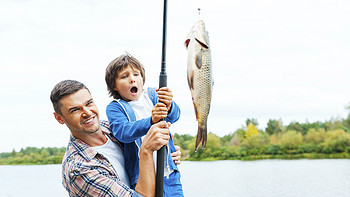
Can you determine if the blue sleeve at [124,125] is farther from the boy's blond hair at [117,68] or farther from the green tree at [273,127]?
the green tree at [273,127]

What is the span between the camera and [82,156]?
233 cm

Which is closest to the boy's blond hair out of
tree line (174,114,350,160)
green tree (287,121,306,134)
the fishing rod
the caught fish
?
the fishing rod

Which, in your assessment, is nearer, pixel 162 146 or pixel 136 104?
pixel 162 146

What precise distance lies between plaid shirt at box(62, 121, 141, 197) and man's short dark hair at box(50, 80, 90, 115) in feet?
0.96

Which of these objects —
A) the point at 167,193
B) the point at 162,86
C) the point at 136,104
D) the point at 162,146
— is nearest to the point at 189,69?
the point at 162,86

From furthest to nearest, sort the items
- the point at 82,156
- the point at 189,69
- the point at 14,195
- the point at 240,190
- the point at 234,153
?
the point at 234,153 → the point at 240,190 → the point at 14,195 → the point at 82,156 → the point at 189,69

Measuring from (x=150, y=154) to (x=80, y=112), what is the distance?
1.79 ft

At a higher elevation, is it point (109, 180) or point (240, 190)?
point (109, 180)

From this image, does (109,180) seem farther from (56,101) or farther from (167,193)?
(56,101)

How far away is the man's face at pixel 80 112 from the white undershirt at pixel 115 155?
4.8 inches

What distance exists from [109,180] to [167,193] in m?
0.37

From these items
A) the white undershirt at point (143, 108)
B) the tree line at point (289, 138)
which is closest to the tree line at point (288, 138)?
the tree line at point (289, 138)

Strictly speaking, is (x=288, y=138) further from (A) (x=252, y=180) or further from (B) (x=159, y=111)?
(B) (x=159, y=111)

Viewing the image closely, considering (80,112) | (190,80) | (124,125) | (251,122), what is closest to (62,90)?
(80,112)
